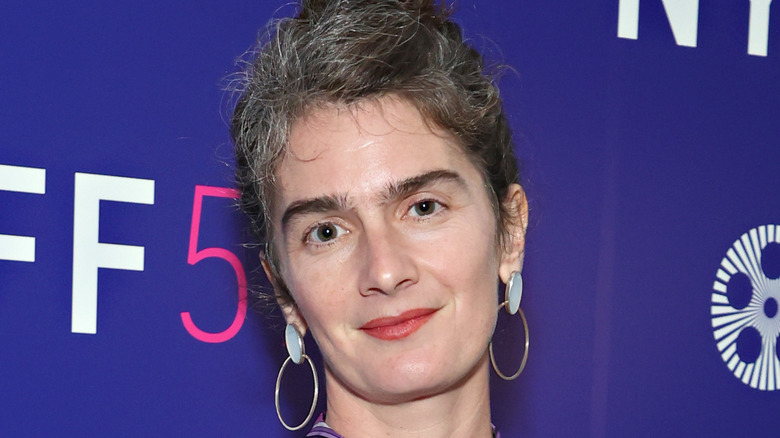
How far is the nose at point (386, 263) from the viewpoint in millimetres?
1222

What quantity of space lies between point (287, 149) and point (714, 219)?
3.14ft

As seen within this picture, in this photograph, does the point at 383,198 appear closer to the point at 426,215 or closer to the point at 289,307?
the point at 426,215

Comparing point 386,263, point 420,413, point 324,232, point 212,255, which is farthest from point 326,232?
point 212,255

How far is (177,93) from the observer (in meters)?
1.66

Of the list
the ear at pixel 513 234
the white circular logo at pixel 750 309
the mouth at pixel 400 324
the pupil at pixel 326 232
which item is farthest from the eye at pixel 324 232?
the white circular logo at pixel 750 309

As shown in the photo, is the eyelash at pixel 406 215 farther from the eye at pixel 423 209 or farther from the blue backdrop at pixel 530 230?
the blue backdrop at pixel 530 230

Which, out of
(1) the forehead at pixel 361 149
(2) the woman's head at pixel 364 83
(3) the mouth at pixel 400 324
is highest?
(2) the woman's head at pixel 364 83

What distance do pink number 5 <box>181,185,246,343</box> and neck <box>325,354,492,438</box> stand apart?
0.34 metres

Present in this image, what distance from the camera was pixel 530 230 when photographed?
1.84 meters

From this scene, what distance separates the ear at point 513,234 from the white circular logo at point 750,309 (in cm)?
63

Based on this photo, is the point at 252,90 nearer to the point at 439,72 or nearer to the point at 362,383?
the point at 439,72

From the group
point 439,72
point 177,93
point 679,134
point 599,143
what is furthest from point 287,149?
point 679,134

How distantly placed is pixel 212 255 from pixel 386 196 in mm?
522

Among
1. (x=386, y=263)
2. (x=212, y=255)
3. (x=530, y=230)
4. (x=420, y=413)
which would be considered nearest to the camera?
(x=386, y=263)
